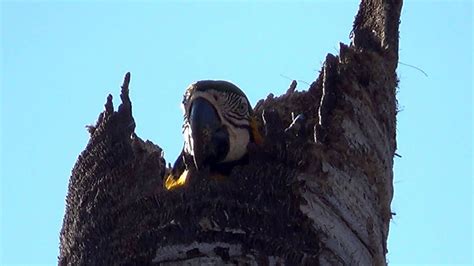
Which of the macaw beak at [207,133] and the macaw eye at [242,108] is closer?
the macaw beak at [207,133]

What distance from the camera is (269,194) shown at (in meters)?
6.51

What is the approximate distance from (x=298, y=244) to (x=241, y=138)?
6.83 ft

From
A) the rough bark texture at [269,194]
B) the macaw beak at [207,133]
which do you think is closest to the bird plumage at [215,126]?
the macaw beak at [207,133]

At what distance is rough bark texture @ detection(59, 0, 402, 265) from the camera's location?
6.38m

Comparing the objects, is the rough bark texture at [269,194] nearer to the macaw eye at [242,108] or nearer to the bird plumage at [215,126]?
the bird plumage at [215,126]

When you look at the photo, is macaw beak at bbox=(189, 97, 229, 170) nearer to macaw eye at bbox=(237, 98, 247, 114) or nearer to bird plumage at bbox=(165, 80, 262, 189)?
bird plumage at bbox=(165, 80, 262, 189)

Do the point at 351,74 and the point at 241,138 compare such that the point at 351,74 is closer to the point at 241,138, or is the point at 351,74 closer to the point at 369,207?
the point at 369,207

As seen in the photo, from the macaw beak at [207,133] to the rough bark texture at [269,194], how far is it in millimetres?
764

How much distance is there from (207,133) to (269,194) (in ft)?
5.25

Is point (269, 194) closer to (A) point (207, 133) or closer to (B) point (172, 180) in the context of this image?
(A) point (207, 133)

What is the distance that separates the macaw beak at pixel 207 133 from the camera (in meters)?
7.90

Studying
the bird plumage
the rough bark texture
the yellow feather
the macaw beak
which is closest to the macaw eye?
the bird plumage

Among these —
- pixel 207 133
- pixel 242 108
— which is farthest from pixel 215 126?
pixel 242 108

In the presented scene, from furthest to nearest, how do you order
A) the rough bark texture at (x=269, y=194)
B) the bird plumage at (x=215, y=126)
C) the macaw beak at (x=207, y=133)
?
the bird plumage at (x=215, y=126), the macaw beak at (x=207, y=133), the rough bark texture at (x=269, y=194)
